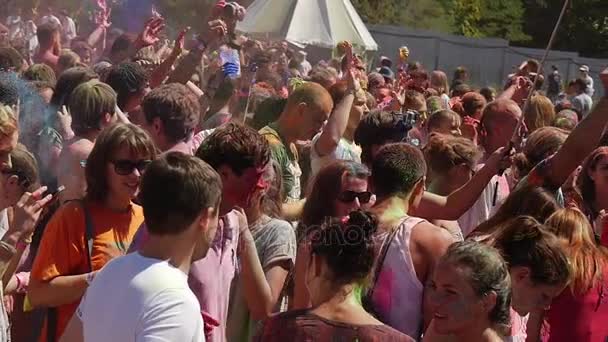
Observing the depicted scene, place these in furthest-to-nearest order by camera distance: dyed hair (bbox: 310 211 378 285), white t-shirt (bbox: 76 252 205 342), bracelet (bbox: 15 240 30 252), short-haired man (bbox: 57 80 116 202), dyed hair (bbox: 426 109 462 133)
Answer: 1. dyed hair (bbox: 426 109 462 133)
2. short-haired man (bbox: 57 80 116 202)
3. bracelet (bbox: 15 240 30 252)
4. dyed hair (bbox: 310 211 378 285)
5. white t-shirt (bbox: 76 252 205 342)

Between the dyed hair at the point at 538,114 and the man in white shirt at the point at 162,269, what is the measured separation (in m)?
6.11

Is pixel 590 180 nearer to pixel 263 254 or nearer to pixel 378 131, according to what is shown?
pixel 378 131

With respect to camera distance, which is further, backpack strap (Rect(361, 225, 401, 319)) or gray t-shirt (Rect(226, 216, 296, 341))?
gray t-shirt (Rect(226, 216, 296, 341))

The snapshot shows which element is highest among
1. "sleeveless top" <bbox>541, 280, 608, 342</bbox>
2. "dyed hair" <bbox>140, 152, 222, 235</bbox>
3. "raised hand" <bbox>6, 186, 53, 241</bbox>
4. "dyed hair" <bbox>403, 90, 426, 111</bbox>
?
"dyed hair" <bbox>140, 152, 222, 235</bbox>

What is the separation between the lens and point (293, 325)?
13.2ft

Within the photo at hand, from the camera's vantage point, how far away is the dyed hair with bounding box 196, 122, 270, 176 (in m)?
4.70

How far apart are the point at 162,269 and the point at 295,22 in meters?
14.5

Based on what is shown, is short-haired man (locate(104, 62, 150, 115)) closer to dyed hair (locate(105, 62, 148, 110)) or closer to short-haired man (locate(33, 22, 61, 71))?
dyed hair (locate(105, 62, 148, 110))

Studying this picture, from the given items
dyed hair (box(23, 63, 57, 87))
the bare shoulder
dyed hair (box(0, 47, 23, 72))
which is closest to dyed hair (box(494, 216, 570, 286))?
the bare shoulder

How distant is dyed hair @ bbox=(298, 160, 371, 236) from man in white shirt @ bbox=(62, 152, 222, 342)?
1.52 metres

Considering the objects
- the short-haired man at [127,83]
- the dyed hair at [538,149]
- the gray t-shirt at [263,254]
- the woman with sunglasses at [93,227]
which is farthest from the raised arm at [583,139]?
the short-haired man at [127,83]

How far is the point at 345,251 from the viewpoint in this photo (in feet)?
13.5

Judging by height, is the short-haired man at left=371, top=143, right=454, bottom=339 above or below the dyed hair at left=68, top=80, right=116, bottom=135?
below

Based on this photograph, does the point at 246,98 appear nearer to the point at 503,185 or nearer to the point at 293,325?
the point at 503,185
